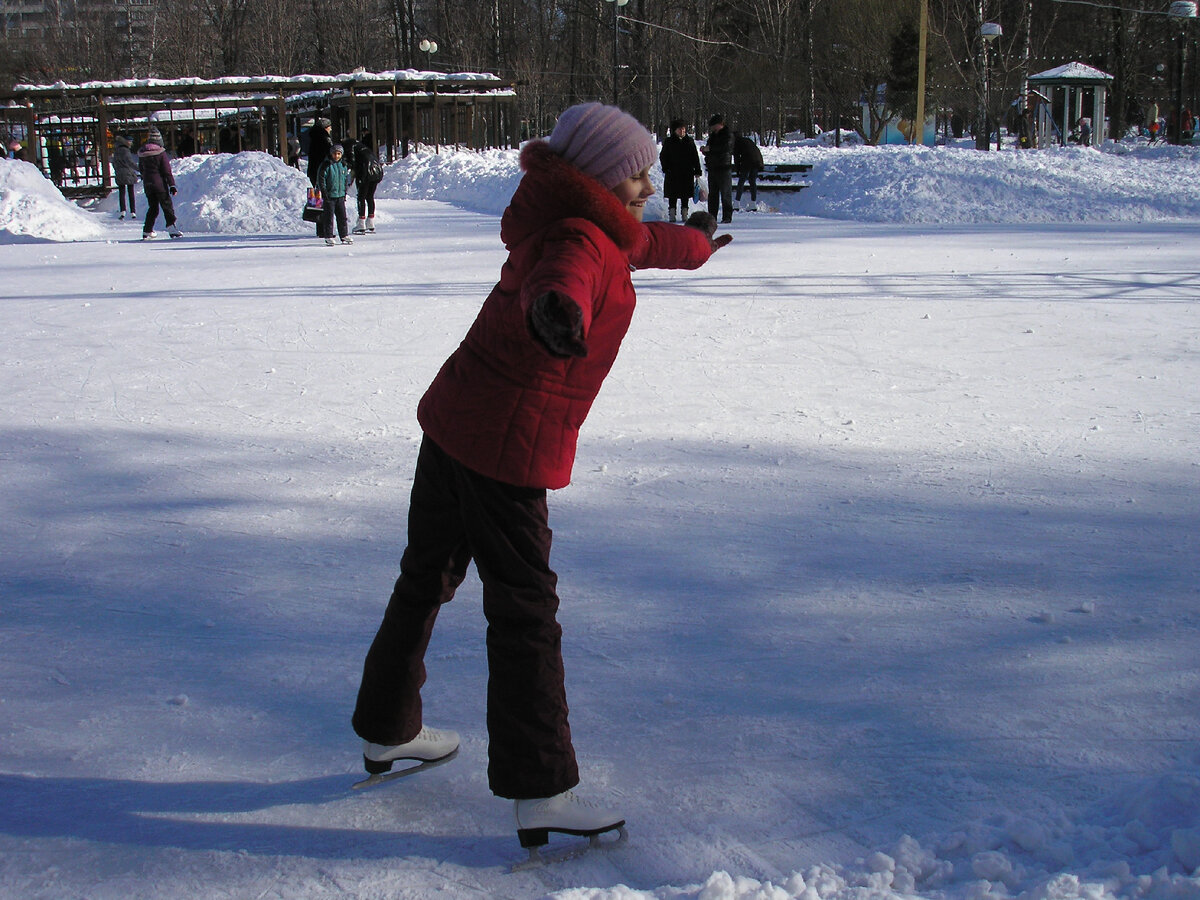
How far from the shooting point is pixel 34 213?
15.7 meters

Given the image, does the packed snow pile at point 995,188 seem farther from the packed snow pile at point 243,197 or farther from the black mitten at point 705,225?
the black mitten at point 705,225

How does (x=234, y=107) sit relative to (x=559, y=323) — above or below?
above

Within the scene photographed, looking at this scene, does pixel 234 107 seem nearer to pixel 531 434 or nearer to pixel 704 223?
pixel 704 223

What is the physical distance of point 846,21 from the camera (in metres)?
39.6

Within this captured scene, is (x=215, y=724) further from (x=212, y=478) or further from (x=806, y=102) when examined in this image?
(x=806, y=102)

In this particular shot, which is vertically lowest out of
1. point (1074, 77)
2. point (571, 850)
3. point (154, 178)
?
point (571, 850)

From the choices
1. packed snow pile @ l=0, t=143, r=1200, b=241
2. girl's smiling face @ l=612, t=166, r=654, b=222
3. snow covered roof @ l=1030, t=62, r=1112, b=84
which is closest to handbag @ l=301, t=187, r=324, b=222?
packed snow pile @ l=0, t=143, r=1200, b=241

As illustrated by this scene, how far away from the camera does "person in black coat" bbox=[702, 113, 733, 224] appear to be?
14828 millimetres

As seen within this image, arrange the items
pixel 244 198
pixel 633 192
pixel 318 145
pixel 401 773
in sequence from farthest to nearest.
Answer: pixel 244 198
pixel 318 145
pixel 401 773
pixel 633 192

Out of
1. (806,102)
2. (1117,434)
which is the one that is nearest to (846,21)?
(806,102)

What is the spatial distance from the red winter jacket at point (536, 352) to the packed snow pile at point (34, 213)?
15795 millimetres

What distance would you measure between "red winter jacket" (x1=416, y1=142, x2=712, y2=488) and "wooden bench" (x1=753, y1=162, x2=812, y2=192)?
1860cm

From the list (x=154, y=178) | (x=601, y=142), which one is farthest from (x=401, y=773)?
(x=154, y=178)

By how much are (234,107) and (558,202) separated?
3173cm
